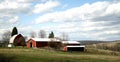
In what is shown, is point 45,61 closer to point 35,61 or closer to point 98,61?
point 35,61

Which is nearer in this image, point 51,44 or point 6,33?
point 51,44

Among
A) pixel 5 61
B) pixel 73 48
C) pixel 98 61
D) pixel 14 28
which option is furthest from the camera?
pixel 14 28

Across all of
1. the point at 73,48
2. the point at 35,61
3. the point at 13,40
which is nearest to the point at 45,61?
the point at 35,61

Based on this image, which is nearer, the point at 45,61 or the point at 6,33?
the point at 45,61

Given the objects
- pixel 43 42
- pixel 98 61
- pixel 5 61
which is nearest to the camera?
pixel 5 61

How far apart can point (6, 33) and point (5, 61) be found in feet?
374

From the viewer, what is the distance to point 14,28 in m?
137

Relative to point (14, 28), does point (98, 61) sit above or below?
below

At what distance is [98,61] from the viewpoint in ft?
150

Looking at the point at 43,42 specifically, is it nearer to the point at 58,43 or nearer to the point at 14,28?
the point at 58,43

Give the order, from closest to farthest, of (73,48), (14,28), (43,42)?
1. (73,48)
2. (43,42)
3. (14,28)

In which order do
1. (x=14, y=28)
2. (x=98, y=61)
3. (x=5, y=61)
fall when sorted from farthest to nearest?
(x=14, y=28) < (x=98, y=61) < (x=5, y=61)

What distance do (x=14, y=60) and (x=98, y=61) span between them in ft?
43.9

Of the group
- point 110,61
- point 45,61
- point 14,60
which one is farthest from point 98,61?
point 14,60
